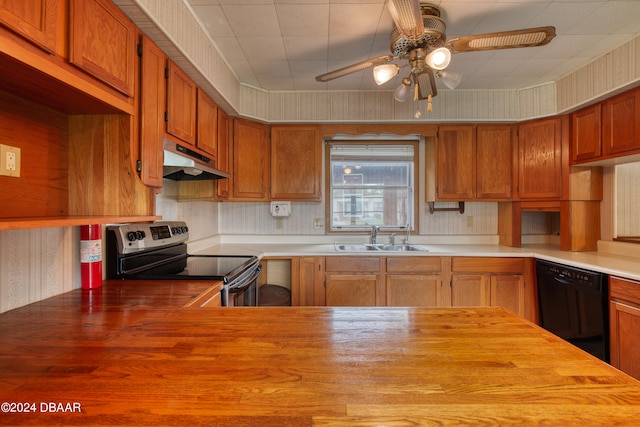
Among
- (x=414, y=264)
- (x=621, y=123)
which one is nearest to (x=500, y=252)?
(x=414, y=264)

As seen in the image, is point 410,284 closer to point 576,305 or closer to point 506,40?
point 576,305

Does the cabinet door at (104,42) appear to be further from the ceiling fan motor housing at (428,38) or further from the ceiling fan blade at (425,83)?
the ceiling fan blade at (425,83)

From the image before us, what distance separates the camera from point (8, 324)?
3.14 ft

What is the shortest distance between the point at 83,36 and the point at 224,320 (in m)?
1.10

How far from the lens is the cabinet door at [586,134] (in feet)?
7.66

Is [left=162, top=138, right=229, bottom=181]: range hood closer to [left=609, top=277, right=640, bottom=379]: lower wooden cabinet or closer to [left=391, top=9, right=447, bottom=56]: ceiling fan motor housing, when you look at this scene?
[left=391, top=9, right=447, bottom=56]: ceiling fan motor housing

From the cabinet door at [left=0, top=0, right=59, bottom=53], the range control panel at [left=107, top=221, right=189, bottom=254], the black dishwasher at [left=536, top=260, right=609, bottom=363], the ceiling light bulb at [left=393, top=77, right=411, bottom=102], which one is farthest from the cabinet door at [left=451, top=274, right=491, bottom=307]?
the cabinet door at [left=0, top=0, right=59, bottom=53]

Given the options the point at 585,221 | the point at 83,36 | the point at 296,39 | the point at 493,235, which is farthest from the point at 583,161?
the point at 83,36

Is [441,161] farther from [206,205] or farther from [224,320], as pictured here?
[224,320]

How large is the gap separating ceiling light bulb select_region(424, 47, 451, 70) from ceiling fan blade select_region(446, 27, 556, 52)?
140mm

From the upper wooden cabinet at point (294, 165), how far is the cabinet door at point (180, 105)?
0.99 m

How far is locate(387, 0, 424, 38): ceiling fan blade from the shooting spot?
1226 mm

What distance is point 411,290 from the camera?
2.62m

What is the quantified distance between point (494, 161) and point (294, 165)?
1.94 meters
